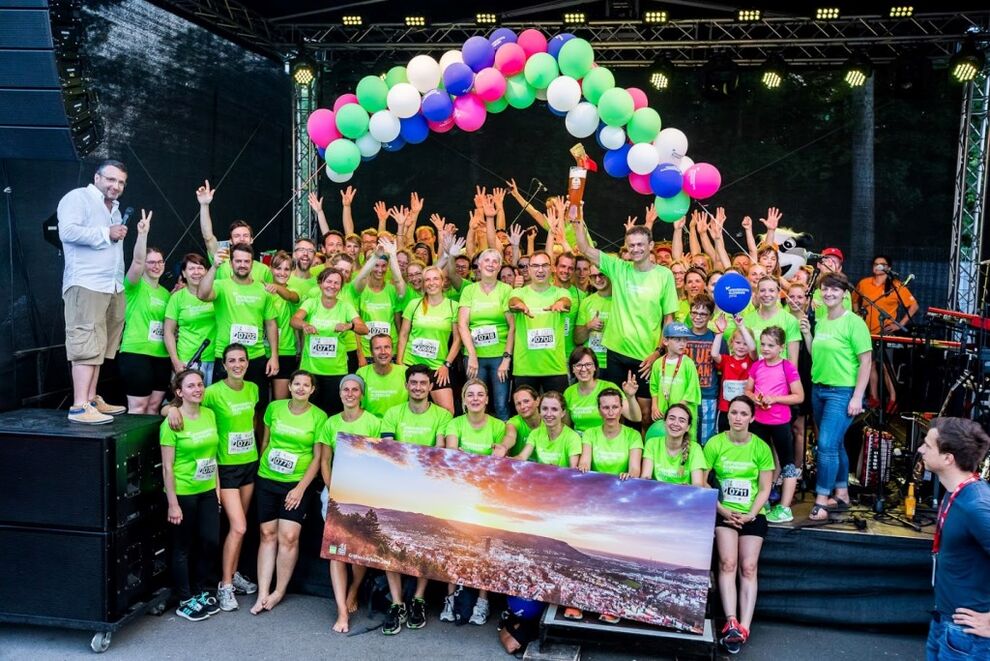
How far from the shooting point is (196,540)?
16.1 ft

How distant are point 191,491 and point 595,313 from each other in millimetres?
2789

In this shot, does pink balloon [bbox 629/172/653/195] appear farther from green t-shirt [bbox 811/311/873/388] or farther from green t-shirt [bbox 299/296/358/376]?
green t-shirt [bbox 299/296/358/376]

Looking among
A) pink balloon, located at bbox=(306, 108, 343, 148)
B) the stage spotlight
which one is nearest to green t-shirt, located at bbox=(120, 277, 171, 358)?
pink balloon, located at bbox=(306, 108, 343, 148)

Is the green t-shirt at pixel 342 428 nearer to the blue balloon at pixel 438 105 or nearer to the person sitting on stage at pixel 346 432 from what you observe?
the person sitting on stage at pixel 346 432

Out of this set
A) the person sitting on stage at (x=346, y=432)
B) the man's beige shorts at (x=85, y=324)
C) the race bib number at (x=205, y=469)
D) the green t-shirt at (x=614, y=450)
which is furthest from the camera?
the person sitting on stage at (x=346, y=432)

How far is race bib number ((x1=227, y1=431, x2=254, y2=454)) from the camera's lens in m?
4.89

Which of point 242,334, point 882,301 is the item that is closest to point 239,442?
point 242,334

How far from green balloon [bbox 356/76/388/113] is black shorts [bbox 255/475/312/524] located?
2.79 meters

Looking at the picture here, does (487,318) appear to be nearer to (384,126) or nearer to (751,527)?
(384,126)

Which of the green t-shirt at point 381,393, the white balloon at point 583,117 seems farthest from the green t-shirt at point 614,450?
the white balloon at point 583,117

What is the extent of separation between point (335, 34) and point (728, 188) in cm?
443

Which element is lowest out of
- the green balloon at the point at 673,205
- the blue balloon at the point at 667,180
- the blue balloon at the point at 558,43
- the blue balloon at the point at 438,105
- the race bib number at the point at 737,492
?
the race bib number at the point at 737,492

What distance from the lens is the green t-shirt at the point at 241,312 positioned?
17.9 ft

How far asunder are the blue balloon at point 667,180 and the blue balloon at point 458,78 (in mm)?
1421
